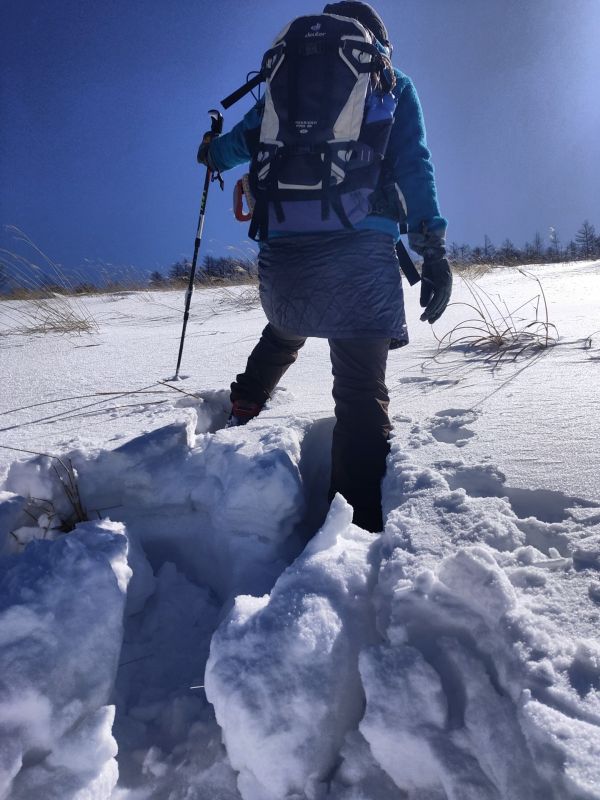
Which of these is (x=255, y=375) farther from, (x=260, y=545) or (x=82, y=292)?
(x=82, y=292)

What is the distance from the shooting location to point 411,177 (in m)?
1.73

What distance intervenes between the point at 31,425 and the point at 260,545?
3.68 feet

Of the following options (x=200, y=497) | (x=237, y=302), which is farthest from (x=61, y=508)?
(x=237, y=302)

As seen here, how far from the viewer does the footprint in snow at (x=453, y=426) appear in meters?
1.43

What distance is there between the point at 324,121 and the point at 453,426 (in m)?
1.04

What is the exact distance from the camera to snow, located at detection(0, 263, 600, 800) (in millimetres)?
685

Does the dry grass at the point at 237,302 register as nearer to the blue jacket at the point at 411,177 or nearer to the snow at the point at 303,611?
the blue jacket at the point at 411,177

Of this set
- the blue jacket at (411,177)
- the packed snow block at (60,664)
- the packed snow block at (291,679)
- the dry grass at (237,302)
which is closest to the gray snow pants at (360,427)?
the blue jacket at (411,177)

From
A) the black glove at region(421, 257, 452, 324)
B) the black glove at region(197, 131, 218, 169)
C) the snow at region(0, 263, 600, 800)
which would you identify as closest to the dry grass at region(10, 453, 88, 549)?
the snow at region(0, 263, 600, 800)

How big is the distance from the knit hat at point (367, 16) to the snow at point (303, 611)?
4.53ft

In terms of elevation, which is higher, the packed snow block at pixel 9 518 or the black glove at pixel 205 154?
the black glove at pixel 205 154

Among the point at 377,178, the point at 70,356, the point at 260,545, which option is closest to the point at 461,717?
the point at 260,545

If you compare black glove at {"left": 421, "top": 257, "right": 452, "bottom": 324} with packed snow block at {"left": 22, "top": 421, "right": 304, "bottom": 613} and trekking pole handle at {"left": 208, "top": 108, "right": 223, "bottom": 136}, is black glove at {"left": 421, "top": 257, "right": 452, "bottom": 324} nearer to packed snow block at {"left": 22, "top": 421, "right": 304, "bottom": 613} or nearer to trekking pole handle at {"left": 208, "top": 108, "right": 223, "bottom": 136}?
packed snow block at {"left": 22, "top": 421, "right": 304, "bottom": 613}

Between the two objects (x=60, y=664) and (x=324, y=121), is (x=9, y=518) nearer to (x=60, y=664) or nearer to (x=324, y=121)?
(x=60, y=664)
